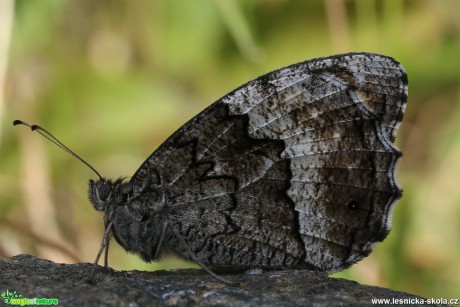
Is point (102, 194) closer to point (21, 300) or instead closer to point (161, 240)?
point (161, 240)

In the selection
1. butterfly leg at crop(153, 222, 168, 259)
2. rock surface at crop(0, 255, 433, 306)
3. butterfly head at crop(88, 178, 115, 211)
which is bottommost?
rock surface at crop(0, 255, 433, 306)

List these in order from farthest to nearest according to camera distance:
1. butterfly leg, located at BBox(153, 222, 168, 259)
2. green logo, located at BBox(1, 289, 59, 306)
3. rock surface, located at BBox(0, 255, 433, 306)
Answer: butterfly leg, located at BBox(153, 222, 168, 259) → rock surface, located at BBox(0, 255, 433, 306) → green logo, located at BBox(1, 289, 59, 306)

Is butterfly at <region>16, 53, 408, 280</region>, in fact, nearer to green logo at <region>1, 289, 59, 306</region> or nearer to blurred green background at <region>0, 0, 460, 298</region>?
green logo at <region>1, 289, 59, 306</region>

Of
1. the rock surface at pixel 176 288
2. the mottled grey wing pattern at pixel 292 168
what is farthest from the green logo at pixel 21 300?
the mottled grey wing pattern at pixel 292 168

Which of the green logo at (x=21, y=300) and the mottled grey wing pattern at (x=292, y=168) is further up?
the mottled grey wing pattern at (x=292, y=168)

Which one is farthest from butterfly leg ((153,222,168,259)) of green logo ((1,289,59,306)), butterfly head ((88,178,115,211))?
green logo ((1,289,59,306))

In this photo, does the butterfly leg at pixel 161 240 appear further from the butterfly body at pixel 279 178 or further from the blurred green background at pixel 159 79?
the blurred green background at pixel 159 79

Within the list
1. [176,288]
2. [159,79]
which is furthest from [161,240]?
[159,79]

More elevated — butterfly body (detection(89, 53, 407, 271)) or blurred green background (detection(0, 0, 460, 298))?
blurred green background (detection(0, 0, 460, 298))
